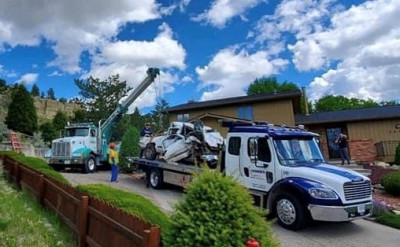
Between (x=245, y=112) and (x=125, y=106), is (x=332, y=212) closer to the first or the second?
(x=125, y=106)

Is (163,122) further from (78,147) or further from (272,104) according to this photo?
(78,147)

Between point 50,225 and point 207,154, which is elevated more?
point 207,154

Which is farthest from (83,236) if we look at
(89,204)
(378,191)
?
(378,191)

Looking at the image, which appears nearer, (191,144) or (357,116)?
(191,144)

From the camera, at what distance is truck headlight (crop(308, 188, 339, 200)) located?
809 centimetres

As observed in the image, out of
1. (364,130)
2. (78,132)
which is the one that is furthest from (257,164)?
(364,130)

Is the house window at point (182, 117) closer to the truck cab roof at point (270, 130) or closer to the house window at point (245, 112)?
the house window at point (245, 112)

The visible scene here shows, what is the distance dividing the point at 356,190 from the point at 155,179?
8113 millimetres

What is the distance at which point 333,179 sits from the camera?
8.26 metres

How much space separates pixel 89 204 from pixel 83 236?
0.47m

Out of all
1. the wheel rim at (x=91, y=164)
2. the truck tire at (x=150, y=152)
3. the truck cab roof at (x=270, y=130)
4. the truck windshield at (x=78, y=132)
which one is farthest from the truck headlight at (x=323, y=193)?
the truck windshield at (x=78, y=132)

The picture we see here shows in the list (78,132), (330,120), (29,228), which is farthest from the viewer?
(330,120)

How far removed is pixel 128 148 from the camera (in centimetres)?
1944

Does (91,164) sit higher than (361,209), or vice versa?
(91,164)
